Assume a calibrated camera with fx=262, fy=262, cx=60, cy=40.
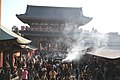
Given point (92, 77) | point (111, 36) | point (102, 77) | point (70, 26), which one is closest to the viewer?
point (102, 77)

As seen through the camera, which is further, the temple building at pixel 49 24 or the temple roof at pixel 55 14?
the temple roof at pixel 55 14

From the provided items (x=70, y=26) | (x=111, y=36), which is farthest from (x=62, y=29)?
(x=111, y=36)

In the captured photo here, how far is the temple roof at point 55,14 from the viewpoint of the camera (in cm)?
4878

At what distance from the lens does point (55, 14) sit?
5225 centimetres

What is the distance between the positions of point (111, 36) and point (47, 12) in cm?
1607

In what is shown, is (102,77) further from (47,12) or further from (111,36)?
(111,36)

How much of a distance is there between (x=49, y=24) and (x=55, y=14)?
469 cm

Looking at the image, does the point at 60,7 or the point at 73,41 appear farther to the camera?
the point at 60,7

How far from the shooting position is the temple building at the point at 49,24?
151 feet

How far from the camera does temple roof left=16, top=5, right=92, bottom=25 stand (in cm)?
4878

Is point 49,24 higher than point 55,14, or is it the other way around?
point 55,14

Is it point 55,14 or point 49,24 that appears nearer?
point 49,24

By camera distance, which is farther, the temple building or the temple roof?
the temple roof

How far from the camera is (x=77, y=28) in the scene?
49188 millimetres
